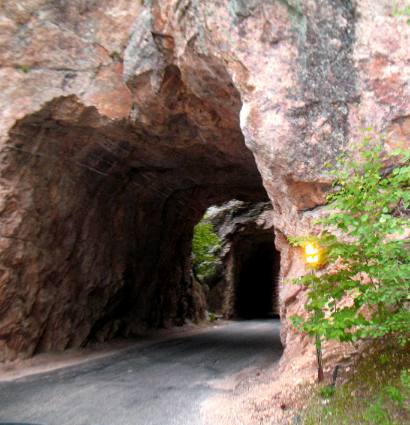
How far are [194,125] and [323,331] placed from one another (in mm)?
6561

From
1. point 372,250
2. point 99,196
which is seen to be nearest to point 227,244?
point 99,196

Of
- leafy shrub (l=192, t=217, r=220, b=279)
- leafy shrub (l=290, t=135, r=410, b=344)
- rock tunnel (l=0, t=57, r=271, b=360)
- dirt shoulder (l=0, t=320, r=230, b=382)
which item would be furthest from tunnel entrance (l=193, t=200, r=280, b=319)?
leafy shrub (l=290, t=135, r=410, b=344)

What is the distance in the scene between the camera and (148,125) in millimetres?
9656

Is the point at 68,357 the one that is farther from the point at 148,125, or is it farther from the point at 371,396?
the point at 371,396

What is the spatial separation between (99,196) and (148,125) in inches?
109

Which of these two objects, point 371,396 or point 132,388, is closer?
point 371,396

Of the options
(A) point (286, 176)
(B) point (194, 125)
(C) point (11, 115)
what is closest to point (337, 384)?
(A) point (286, 176)

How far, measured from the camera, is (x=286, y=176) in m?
6.64

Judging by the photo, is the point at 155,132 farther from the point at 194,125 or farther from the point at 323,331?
the point at 323,331

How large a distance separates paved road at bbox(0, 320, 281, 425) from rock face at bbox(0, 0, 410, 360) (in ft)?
5.74

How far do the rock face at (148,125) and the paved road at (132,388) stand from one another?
175 cm

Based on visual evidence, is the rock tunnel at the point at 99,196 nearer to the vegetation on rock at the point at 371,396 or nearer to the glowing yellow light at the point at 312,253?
the glowing yellow light at the point at 312,253

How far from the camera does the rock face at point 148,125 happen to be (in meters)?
6.38

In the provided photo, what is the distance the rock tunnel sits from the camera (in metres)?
9.23
